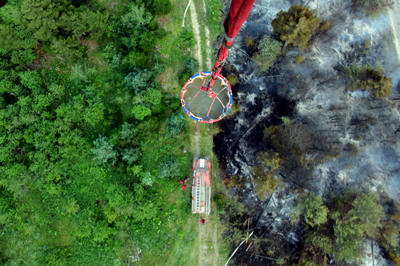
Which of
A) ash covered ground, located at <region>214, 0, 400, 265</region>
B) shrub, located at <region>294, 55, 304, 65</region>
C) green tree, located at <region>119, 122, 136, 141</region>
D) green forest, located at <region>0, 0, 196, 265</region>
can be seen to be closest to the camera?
green tree, located at <region>119, 122, 136, 141</region>

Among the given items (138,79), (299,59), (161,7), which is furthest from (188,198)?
(161,7)

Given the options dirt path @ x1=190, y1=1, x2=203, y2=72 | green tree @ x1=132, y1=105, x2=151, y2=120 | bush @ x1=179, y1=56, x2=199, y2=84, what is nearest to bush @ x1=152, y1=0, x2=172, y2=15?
dirt path @ x1=190, y1=1, x2=203, y2=72

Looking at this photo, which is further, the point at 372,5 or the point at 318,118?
the point at 372,5

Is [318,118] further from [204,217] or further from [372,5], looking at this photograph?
[204,217]

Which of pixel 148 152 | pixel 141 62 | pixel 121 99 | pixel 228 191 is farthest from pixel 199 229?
pixel 141 62

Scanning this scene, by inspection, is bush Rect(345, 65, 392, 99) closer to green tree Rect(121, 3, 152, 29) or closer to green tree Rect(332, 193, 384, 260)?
green tree Rect(332, 193, 384, 260)
